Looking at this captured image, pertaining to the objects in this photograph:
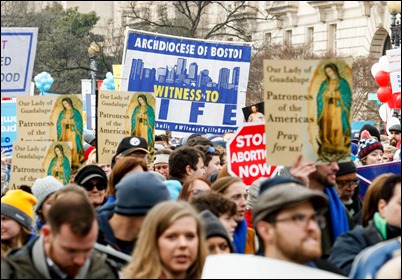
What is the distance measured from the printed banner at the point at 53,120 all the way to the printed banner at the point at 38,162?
31 centimetres

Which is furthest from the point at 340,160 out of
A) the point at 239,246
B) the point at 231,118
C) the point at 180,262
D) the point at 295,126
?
the point at 231,118

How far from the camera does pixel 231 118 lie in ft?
55.7

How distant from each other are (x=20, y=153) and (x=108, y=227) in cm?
354

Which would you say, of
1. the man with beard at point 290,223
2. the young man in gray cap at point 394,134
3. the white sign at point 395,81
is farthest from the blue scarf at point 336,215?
the white sign at point 395,81

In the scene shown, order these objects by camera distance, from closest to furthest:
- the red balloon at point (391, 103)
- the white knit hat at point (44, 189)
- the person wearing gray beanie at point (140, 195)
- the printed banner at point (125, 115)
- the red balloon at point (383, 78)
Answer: the person wearing gray beanie at point (140, 195), the white knit hat at point (44, 189), the printed banner at point (125, 115), the red balloon at point (391, 103), the red balloon at point (383, 78)

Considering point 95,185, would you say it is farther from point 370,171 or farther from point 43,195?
point 370,171

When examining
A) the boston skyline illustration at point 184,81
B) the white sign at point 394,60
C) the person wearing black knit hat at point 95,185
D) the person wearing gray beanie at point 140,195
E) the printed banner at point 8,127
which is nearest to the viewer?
the person wearing gray beanie at point 140,195

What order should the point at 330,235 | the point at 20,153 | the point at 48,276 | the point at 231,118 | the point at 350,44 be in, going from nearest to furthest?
the point at 48,276, the point at 330,235, the point at 20,153, the point at 231,118, the point at 350,44

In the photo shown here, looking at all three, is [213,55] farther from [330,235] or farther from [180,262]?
[180,262]

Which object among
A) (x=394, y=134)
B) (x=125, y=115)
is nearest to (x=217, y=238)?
(x=125, y=115)

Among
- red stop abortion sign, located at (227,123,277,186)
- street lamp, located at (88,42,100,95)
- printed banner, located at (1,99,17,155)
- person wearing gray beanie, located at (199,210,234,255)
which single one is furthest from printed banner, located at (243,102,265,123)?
street lamp, located at (88,42,100,95)

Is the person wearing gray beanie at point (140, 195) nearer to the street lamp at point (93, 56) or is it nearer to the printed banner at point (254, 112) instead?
the printed banner at point (254, 112)

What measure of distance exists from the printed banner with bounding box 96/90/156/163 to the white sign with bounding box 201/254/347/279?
23.9ft

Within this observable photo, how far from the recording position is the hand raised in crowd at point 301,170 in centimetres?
835
